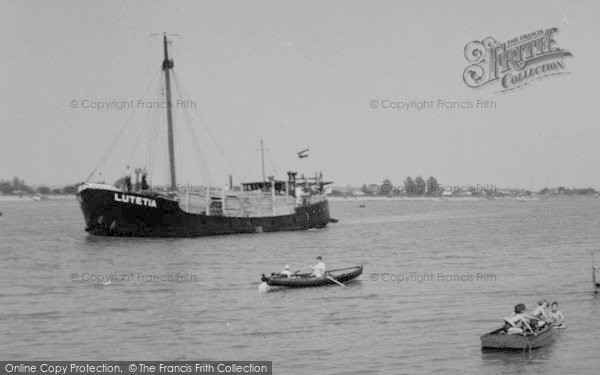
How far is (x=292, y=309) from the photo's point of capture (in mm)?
34344

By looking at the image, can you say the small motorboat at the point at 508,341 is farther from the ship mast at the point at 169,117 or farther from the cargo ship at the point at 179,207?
the ship mast at the point at 169,117

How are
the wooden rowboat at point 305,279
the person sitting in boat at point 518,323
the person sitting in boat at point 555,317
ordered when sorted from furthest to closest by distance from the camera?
1. the wooden rowboat at point 305,279
2. the person sitting in boat at point 555,317
3. the person sitting in boat at point 518,323

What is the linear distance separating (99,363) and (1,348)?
14.5 feet

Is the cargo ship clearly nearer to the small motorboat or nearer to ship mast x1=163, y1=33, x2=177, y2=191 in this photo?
ship mast x1=163, y1=33, x2=177, y2=191

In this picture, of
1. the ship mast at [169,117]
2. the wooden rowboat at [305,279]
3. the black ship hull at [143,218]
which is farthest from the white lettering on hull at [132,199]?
the wooden rowboat at [305,279]

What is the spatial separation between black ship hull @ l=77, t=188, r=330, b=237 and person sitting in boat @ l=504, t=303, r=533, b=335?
4322 cm

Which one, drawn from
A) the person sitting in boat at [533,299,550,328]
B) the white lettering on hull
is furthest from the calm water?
the white lettering on hull

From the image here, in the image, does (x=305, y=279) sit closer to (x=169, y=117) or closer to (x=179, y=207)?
(x=179, y=207)

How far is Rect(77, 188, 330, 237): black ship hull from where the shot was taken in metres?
64.4

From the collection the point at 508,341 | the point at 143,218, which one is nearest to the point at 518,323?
the point at 508,341

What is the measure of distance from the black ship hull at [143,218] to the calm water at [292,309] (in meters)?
4.03

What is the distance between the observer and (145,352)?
87.1 feet

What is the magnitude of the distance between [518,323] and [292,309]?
445 inches

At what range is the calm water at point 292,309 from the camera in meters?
25.8
